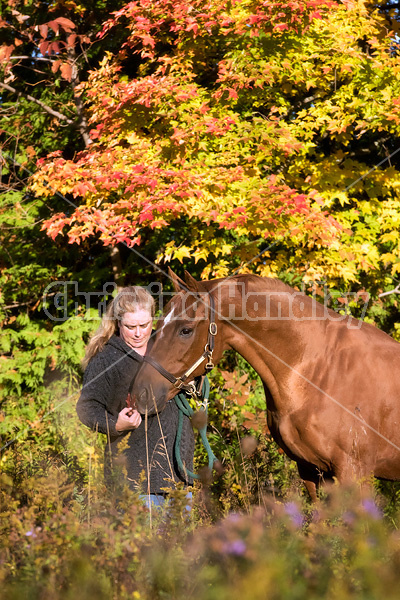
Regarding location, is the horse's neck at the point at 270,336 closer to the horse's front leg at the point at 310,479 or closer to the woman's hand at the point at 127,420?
the horse's front leg at the point at 310,479

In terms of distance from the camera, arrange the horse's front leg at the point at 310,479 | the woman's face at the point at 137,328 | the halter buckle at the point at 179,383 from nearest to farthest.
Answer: the woman's face at the point at 137,328 → the halter buckle at the point at 179,383 → the horse's front leg at the point at 310,479

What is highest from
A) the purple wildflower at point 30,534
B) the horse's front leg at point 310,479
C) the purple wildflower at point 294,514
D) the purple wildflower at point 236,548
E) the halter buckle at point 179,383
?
the purple wildflower at point 236,548

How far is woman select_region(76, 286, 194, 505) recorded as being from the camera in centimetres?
290

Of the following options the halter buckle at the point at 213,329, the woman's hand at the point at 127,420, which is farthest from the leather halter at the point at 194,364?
the woman's hand at the point at 127,420

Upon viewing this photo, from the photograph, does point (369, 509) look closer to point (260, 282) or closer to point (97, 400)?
point (97, 400)

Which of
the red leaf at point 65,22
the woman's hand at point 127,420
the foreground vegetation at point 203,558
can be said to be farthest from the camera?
the red leaf at point 65,22

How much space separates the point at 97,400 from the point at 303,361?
1.39m

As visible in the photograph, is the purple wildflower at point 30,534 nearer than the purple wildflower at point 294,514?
Yes

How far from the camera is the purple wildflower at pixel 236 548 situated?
1744mm

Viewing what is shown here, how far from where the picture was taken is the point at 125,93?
518 cm

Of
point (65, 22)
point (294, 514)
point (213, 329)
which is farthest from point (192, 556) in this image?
point (65, 22)

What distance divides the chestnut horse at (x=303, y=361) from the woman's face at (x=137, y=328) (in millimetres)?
101

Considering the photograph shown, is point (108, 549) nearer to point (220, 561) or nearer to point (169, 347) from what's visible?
point (220, 561)

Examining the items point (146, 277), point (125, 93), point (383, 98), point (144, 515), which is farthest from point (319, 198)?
point (144, 515)
